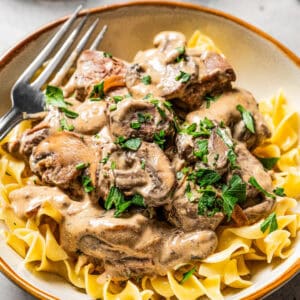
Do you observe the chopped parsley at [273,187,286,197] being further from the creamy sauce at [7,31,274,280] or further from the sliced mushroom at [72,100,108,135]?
the sliced mushroom at [72,100,108,135]

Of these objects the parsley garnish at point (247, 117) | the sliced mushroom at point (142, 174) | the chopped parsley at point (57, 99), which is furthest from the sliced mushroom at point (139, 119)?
the parsley garnish at point (247, 117)

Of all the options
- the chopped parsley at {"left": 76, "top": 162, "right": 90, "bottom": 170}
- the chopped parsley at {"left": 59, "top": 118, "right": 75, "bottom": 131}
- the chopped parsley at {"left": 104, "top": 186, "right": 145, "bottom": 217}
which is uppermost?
the chopped parsley at {"left": 59, "top": 118, "right": 75, "bottom": 131}

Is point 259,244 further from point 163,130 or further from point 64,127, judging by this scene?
point 64,127

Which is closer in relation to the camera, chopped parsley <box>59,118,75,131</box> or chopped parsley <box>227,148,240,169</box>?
chopped parsley <box>227,148,240,169</box>

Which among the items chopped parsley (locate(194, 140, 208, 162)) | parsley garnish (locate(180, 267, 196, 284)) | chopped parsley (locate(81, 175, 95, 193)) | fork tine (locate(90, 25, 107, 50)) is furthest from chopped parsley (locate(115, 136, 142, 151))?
fork tine (locate(90, 25, 107, 50))

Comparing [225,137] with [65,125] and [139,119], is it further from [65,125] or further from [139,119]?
[65,125]

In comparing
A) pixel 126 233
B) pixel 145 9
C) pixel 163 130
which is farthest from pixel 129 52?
pixel 126 233

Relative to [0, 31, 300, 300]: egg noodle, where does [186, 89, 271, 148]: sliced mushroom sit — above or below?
above

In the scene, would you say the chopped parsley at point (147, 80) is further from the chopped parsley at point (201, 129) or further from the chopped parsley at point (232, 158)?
the chopped parsley at point (232, 158)
